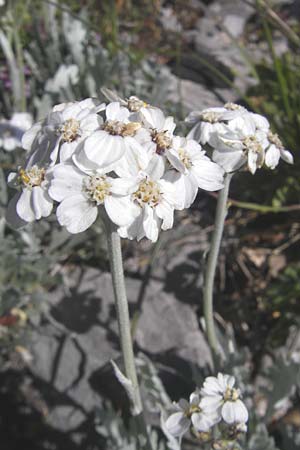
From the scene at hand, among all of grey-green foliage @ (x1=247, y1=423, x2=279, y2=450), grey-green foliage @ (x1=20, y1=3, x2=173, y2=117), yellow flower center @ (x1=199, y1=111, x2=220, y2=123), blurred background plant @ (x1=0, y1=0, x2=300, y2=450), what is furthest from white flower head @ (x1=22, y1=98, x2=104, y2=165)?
grey-green foliage @ (x1=20, y1=3, x2=173, y2=117)

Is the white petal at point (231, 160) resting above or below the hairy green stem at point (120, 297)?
above

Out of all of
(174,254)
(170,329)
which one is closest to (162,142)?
(170,329)

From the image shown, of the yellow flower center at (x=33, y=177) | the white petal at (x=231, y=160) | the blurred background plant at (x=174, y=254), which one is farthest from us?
the blurred background plant at (x=174, y=254)

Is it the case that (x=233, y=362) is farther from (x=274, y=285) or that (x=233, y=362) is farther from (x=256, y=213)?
(x=256, y=213)

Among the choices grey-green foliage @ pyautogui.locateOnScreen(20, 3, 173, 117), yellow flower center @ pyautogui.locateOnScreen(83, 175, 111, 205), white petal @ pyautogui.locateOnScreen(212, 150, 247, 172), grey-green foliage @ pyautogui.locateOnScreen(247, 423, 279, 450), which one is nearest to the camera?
yellow flower center @ pyautogui.locateOnScreen(83, 175, 111, 205)

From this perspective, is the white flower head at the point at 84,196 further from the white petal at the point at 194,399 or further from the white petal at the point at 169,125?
the white petal at the point at 194,399

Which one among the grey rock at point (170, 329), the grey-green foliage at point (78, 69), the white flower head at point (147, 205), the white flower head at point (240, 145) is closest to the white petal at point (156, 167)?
the white flower head at point (147, 205)

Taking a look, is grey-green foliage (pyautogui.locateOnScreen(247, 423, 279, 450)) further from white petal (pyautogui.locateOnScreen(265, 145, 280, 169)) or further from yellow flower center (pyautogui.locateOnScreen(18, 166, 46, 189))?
yellow flower center (pyautogui.locateOnScreen(18, 166, 46, 189))

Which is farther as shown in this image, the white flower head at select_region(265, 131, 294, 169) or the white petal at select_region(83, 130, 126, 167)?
A: the white flower head at select_region(265, 131, 294, 169)
